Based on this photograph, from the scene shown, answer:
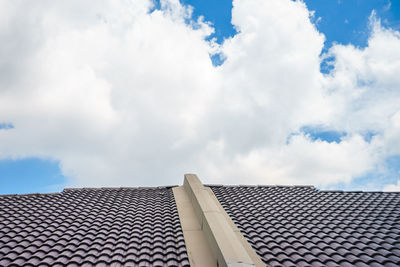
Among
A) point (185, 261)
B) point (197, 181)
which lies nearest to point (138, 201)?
point (197, 181)

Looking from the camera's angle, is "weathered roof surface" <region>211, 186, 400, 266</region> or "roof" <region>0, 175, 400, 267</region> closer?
"roof" <region>0, 175, 400, 267</region>

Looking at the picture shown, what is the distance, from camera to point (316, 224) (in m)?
9.71

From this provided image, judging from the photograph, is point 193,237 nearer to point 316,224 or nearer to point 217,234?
point 217,234

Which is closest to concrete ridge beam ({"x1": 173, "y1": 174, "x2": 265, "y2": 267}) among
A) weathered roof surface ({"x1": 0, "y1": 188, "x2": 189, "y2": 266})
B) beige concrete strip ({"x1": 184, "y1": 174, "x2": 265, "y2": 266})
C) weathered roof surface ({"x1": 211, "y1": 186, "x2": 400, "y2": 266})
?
beige concrete strip ({"x1": 184, "y1": 174, "x2": 265, "y2": 266})

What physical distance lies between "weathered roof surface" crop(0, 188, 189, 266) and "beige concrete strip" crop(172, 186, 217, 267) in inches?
7.6

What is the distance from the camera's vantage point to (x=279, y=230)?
29.6ft

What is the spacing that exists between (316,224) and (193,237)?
4649 millimetres

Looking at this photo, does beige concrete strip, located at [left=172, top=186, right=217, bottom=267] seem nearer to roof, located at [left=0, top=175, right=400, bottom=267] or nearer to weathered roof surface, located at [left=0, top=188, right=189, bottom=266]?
roof, located at [left=0, top=175, right=400, bottom=267]

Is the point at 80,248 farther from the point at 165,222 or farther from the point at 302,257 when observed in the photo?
the point at 302,257

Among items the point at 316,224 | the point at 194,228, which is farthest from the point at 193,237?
the point at 316,224

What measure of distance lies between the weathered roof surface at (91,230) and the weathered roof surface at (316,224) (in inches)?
99.3

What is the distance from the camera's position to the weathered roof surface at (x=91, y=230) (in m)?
6.96

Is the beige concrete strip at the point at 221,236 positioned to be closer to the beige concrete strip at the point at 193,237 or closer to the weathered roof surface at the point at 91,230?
the beige concrete strip at the point at 193,237

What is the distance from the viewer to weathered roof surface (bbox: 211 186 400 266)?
7.52 metres
